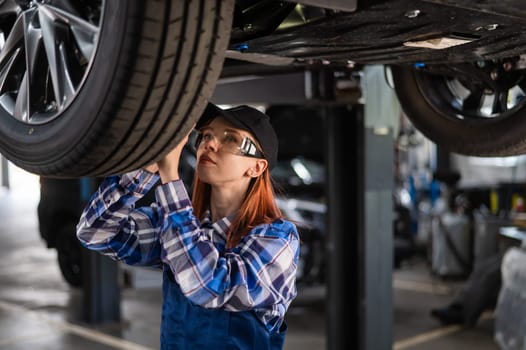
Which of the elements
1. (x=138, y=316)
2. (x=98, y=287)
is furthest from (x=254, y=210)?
(x=138, y=316)

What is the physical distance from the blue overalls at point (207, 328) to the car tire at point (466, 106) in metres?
1.04

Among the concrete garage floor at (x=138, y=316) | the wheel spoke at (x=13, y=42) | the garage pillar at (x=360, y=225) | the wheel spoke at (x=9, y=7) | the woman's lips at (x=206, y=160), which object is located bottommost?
the concrete garage floor at (x=138, y=316)

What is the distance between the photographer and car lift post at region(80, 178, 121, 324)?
6.68m

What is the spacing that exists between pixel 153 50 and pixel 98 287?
567cm

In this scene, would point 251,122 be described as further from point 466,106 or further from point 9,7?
point 466,106

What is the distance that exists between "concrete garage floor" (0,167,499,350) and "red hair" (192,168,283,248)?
370 cm

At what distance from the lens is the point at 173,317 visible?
2098 mm

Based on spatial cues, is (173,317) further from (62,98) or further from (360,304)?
(360,304)

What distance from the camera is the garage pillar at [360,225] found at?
14.7 ft

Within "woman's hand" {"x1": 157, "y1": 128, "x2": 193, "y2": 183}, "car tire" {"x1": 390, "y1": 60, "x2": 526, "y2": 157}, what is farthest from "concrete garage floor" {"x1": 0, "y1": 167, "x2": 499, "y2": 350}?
"woman's hand" {"x1": 157, "y1": 128, "x2": 193, "y2": 183}

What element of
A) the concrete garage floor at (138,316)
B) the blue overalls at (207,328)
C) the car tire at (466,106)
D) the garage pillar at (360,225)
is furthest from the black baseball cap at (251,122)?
the concrete garage floor at (138,316)

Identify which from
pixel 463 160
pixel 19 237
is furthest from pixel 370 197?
pixel 463 160

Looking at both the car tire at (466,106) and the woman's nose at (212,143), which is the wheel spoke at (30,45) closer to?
the woman's nose at (212,143)

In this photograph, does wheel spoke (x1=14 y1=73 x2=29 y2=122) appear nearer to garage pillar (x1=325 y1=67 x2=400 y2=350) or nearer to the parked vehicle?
the parked vehicle
